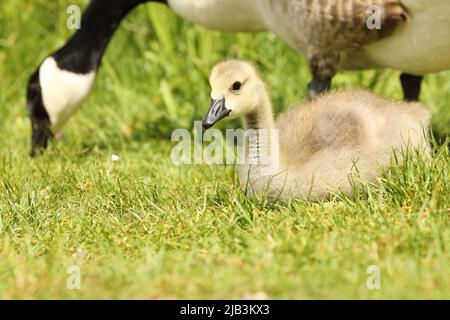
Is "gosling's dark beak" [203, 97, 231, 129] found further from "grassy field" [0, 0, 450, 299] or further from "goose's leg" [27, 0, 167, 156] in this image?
"goose's leg" [27, 0, 167, 156]

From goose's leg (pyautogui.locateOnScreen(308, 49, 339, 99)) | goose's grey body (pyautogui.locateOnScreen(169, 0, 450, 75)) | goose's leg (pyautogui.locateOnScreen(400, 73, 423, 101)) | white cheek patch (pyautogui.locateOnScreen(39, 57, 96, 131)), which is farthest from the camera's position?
white cheek patch (pyautogui.locateOnScreen(39, 57, 96, 131))

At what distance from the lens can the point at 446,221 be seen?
10.7 ft

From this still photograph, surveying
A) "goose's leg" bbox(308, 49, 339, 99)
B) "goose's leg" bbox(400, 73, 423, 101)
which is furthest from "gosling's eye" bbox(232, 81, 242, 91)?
"goose's leg" bbox(400, 73, 423, 101)

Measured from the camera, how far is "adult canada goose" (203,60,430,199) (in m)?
3.74

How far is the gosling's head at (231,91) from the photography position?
3705 millimetres

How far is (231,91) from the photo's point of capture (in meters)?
3.73

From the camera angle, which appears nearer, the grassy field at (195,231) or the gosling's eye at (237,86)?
the grassy field at (195,231)

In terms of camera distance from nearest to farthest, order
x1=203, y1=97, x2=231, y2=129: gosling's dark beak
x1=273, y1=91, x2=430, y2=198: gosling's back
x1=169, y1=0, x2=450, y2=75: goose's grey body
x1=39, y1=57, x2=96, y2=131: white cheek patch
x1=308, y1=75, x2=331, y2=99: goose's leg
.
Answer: x1=203, y1=97, x2=231, y2=129: gosling's dark beak
x1=273, y1=91, x2=430, y2=198: gosling's back
x1=169, y1=0, x2=450, y2=75: goose's grey body
x1=308, y1=75, x2=331, y2=99: goose's leg
x1=39, y1=57, x2=96, y2=131: white cheek patch

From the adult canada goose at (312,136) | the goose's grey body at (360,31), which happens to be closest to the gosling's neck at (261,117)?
the adult canada goose at (312,136)

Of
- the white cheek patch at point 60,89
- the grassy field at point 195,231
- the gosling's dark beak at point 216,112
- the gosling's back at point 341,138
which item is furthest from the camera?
the white cheek patch at point 60,89

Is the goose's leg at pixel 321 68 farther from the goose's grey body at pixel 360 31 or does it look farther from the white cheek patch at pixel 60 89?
the white cheek patch at pixel 60 89

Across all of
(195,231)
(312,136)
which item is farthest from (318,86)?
(195,231)

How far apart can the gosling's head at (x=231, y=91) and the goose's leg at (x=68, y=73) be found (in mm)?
2117

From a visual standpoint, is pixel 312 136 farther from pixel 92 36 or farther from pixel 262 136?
pixel 92 36
